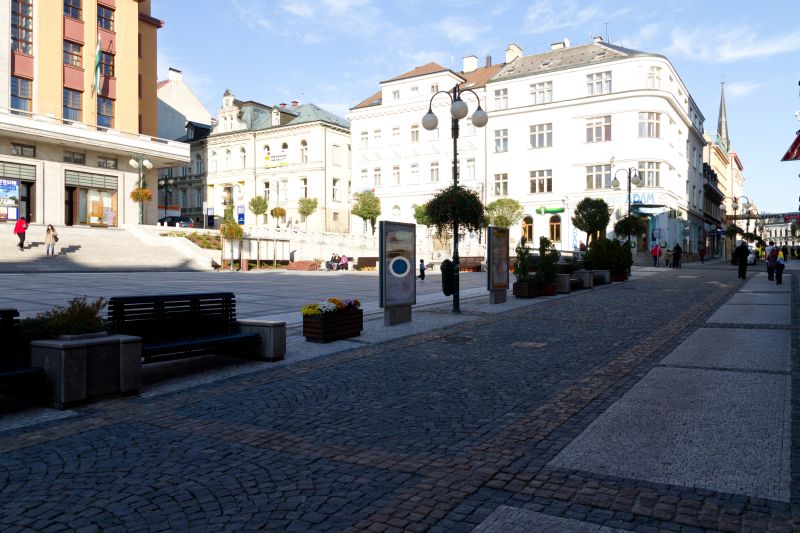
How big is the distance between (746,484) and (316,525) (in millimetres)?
2762

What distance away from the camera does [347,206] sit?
67.6 meters

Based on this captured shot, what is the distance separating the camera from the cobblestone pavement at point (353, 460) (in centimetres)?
349

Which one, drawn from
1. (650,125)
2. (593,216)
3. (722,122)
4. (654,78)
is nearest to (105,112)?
(593,216)

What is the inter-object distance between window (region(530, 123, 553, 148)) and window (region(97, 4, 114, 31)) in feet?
116

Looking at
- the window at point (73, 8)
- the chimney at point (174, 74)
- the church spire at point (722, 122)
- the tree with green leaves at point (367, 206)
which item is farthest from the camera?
the church spire at point (722, 122)

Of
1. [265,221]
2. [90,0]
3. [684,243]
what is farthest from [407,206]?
[90,0]

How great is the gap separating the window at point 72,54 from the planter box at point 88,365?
45517mm

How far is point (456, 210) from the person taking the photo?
14.9 meters

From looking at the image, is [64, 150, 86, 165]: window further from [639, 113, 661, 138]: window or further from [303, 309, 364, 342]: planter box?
[639, 113, 661, 138]: window

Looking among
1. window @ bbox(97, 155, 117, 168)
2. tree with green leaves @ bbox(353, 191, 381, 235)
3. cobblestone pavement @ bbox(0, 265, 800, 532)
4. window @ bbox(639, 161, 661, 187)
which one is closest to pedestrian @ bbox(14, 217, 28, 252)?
window @ bbox(97, 155, 117, 168)

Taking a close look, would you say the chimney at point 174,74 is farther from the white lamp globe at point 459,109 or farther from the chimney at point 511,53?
the white lamp globe at point 459,109

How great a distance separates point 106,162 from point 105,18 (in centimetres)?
1128

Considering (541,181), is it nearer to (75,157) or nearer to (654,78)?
(654,78)

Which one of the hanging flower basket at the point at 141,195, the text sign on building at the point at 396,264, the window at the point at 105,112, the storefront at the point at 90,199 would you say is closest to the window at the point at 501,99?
the hanging flower basket at the point at 141,195
